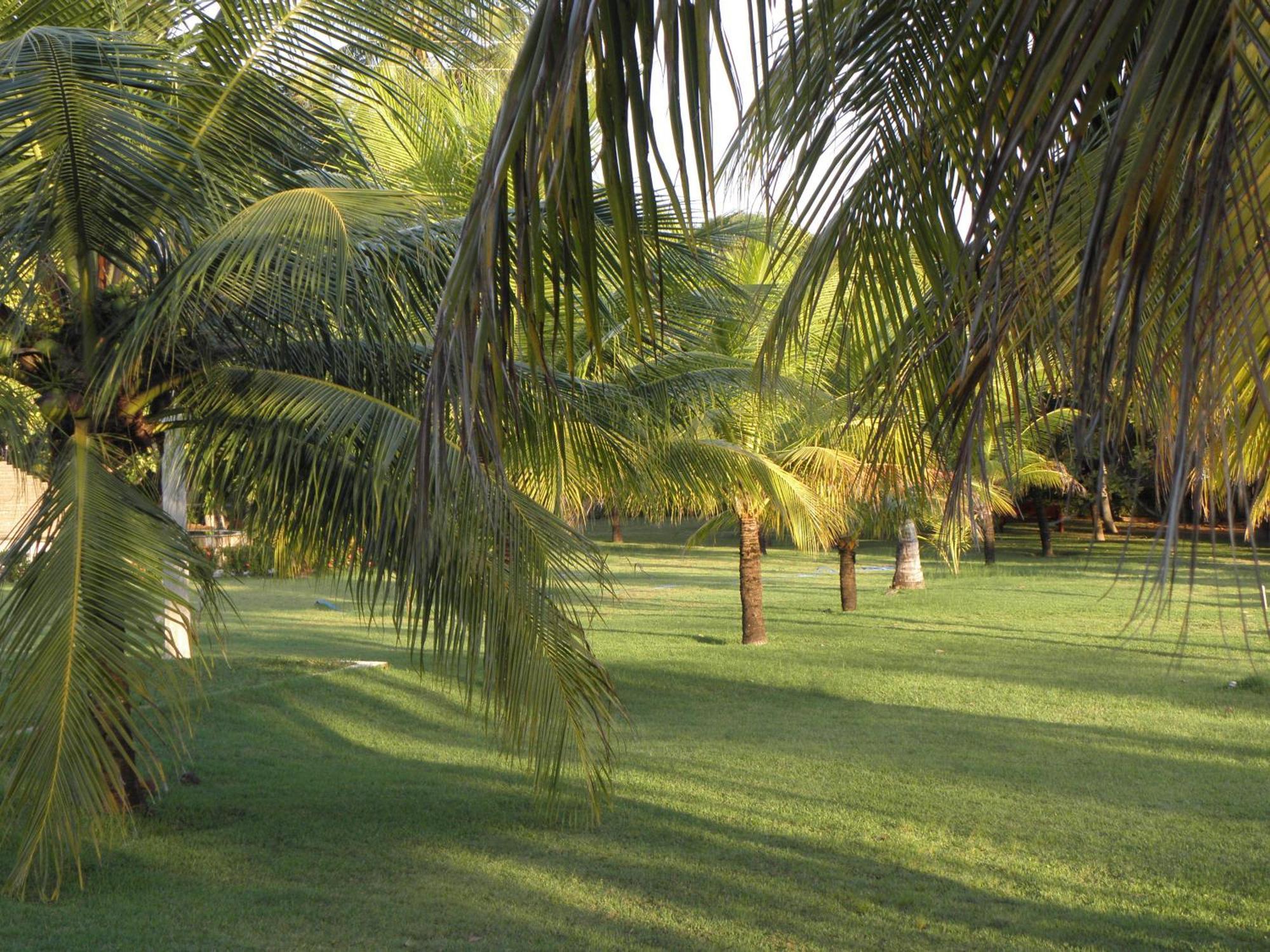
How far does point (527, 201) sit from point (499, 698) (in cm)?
424

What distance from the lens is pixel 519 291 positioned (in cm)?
167

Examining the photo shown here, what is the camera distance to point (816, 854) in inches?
263

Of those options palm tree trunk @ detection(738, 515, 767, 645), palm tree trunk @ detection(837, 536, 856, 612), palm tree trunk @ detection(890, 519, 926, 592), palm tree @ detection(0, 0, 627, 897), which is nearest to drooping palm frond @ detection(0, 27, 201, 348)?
palm tree @ detection(0, 0, 627, 897)

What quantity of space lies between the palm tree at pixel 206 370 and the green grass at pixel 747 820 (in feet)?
2.32

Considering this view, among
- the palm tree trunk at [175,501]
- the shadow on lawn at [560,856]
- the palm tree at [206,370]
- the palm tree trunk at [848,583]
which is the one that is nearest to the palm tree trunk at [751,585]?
the palm tree trunk at [848,583]

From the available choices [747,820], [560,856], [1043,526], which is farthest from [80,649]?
[1043,526]

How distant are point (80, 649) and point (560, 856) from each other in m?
Answer: 3.00

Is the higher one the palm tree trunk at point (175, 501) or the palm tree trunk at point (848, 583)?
the palm tree trunk at point (175, 501)

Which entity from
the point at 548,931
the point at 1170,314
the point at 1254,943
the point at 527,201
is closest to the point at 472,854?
the point at 548,931

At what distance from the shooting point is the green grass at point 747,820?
5.55 metres

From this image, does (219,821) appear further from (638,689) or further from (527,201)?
(527,201)

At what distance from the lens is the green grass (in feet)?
18.2

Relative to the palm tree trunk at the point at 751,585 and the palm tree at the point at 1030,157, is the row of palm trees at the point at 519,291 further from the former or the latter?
the palm tree trunk at the point at 751,585

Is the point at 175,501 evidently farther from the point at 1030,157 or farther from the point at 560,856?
the point at 1030,157
